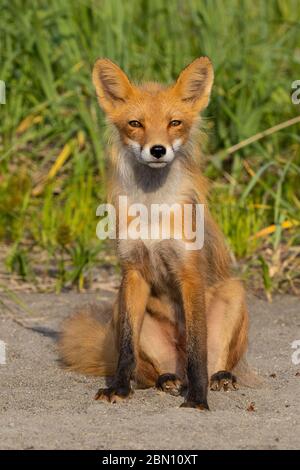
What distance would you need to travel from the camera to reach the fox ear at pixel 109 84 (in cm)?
512

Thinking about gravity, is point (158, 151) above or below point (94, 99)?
below

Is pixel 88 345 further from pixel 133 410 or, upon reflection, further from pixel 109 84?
pixel 109 84

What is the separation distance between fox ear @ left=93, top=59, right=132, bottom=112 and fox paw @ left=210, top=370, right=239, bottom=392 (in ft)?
4.95

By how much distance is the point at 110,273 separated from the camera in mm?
7664

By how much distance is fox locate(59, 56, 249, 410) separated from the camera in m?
4.89

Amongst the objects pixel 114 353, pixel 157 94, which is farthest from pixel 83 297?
pixel 157 94

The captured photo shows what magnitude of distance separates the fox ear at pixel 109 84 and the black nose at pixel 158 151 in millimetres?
479

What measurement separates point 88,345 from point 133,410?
0.92 metres

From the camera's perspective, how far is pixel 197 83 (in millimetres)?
5219
